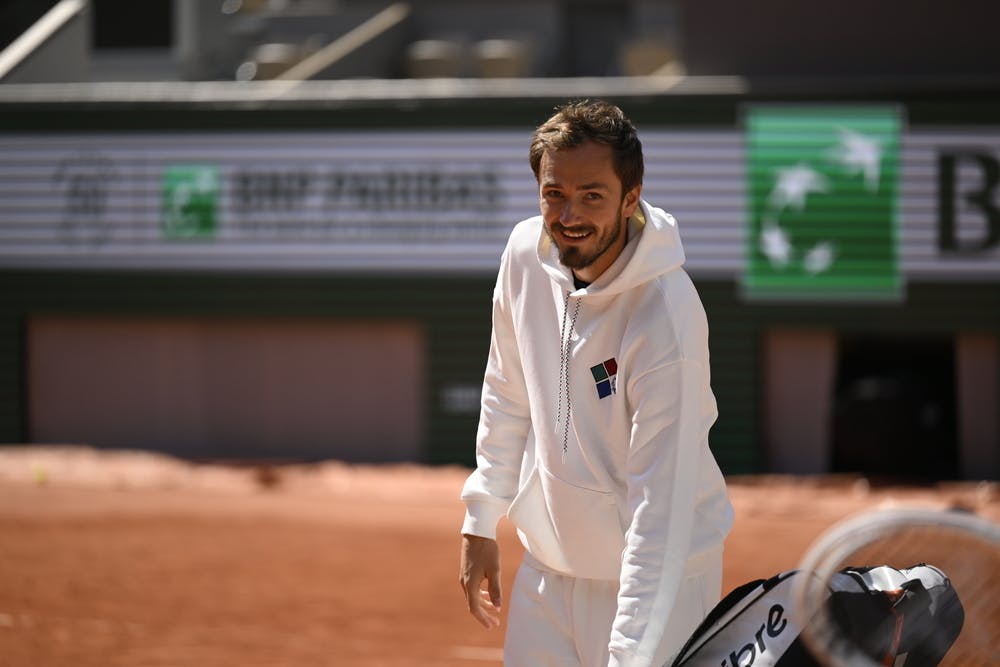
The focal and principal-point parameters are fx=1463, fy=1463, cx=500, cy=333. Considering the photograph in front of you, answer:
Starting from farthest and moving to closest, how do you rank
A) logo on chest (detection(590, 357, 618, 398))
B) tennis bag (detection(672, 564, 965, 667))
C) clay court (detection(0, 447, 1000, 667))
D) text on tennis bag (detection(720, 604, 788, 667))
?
clay court (detection(0, 447, 1000, 667))
logo on chest (detection(590, 357, 618, 398))
text on tennis bag (detection(720, 604, 788, 667))
tennis bag (detection(672, 564, 965, 667))

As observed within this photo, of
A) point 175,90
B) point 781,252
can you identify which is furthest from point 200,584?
point 175,90

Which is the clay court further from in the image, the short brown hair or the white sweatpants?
the short brown hair

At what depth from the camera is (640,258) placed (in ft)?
10.5

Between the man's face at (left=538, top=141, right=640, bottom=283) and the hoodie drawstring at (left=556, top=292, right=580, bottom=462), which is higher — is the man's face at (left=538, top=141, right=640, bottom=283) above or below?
above

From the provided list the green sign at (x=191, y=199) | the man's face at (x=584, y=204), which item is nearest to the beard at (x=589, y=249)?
the man's face at (x=584, y=204)

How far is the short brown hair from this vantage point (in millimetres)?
3127

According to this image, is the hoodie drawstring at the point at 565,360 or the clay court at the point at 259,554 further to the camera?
the clay court at the point at 259,554

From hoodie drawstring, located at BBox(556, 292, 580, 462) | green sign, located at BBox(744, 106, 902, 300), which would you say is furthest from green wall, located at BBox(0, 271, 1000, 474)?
hoodie drawstring, located at BBox(556, 292, 580, 462)

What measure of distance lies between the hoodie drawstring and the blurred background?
10.4 m

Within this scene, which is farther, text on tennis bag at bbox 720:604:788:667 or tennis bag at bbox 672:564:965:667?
text on tennis bag at bbox 720:604:788:667

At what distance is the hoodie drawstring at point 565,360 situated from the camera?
336cm

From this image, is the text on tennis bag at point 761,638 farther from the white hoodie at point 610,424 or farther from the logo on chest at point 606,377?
the logo on chest at point 606,377

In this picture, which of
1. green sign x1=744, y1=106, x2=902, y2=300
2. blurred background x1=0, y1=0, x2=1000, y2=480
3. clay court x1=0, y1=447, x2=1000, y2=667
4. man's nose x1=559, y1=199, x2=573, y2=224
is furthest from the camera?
green sign x1=744, y1=106, x2=902, y2=300

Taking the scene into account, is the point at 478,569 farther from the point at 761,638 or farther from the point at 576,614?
the point at 761,638
